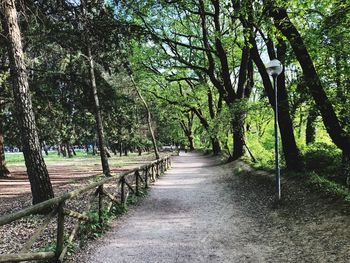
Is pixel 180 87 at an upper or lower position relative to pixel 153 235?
upper

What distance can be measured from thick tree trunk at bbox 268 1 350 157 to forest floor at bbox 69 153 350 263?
1.65m

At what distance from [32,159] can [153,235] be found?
150 inches

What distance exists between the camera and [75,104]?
1672cm

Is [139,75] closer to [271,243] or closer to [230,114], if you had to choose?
[230,114]

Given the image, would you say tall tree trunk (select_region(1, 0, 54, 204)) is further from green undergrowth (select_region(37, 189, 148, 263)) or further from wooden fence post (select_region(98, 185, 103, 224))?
green undergrowth (select_region(37, 189, 148, 263))

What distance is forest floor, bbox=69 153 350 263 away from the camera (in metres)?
5.74

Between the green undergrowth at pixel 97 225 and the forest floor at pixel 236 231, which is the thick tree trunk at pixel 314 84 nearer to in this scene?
the forest floor at pixel 236 231

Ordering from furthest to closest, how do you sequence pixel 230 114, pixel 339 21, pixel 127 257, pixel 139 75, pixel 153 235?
pixel 139 75
pixel 230 114
pixel 339 21
pixel 153 235
pixel 127 257

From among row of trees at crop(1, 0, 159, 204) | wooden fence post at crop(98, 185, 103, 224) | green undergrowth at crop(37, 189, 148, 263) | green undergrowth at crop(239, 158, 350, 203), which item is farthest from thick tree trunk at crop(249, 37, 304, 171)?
row of trees at crop(1, 0, 159, 204)

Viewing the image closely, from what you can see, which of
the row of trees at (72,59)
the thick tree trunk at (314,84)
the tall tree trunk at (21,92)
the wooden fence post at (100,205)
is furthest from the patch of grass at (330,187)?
the row of trees at (72,59)

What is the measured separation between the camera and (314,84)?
932 cm

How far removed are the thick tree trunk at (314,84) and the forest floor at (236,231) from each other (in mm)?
1649

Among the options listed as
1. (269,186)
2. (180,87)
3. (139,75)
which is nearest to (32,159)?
(269,186)

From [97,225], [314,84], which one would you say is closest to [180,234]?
[97,225]
